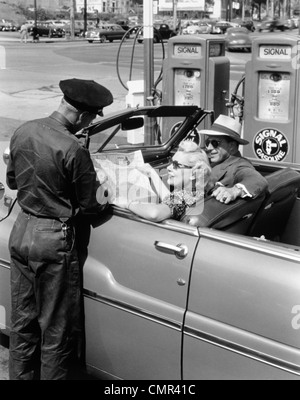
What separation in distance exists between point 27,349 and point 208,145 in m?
1.72

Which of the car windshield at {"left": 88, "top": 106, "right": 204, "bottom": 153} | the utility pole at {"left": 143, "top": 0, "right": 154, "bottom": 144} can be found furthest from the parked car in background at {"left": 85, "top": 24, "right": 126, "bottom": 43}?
the utility pole at {"left": 143, "top": 0, "right": 154, "bottom": 144}

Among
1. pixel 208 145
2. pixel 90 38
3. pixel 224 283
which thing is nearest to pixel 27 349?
pixel 224 283

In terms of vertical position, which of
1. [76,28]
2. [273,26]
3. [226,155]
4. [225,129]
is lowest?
[226,155]

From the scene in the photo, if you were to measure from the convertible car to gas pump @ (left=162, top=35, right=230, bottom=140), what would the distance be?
3.96 meters

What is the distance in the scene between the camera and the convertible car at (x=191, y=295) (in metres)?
2.62

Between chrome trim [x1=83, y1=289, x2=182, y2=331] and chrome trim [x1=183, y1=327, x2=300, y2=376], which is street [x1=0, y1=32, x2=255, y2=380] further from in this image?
chrome trim [x1=183, y1=327, x2=300, y2=376]

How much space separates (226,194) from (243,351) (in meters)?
0.90

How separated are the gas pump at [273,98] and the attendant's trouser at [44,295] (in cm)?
413

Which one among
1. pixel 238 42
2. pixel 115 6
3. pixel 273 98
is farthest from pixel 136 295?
pixel 115 6

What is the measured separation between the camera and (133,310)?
3.04 meters

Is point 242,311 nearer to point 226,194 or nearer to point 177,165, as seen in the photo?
point 226,194

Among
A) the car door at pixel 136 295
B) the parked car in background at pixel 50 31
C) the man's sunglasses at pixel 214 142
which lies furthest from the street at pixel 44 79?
the parked car in background at pixel 50 31

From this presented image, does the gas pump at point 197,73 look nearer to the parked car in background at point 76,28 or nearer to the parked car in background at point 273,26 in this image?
the parked car in background at point 76,28
